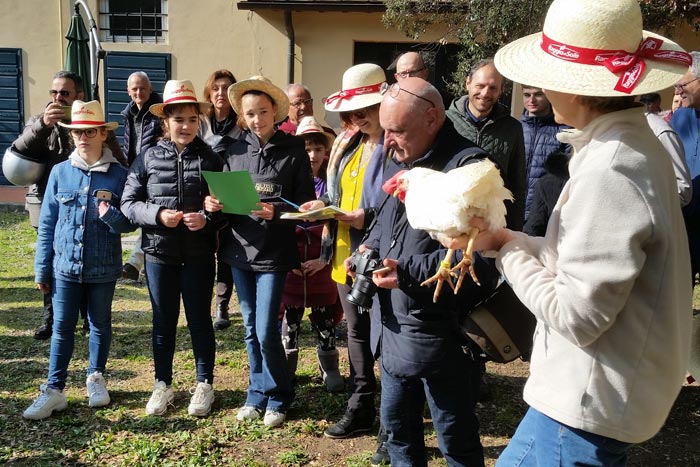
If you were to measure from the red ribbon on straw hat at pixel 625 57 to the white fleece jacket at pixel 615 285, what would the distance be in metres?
0.09

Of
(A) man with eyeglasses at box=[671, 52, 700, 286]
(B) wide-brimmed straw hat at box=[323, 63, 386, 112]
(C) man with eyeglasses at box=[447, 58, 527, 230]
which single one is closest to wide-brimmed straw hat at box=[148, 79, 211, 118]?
(B) wide-brimmed straw hat at box=[323, 63, 386, 112]

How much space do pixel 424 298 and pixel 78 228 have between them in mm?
2510

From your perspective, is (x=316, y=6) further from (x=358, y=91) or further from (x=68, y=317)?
(x=68, y=317)

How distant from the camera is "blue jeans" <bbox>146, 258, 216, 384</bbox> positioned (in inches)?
151

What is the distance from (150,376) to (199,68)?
9131 mm

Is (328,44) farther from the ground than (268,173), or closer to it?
farther from the ground

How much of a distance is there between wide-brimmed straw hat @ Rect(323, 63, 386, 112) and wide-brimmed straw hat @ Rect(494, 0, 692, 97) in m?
1.85

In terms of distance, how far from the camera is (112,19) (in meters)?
12.8

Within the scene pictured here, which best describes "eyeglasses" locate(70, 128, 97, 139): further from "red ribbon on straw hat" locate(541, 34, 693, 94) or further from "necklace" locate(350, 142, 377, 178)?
"red ribbon on straw hat" locate(541, 34, 693, 94)

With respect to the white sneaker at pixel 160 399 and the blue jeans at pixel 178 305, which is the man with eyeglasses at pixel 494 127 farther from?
the white sneaker at pixel 160 399

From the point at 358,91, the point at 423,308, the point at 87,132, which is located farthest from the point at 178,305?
A: the point at 423,308

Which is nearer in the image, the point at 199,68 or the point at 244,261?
the point at 244,261

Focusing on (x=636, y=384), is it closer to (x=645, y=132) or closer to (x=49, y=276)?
(x=645, y=132)

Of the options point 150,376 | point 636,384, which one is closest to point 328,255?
point 150,376
